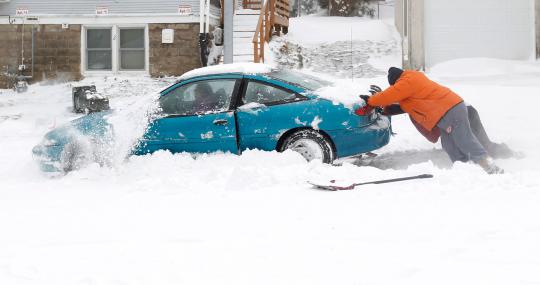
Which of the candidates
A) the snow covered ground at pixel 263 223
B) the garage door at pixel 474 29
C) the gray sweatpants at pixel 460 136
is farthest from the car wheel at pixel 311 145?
the garage door at pixel 474 29

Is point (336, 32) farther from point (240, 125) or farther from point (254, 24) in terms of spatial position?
point (240, 125)

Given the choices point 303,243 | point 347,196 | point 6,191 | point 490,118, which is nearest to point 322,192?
point 347,196

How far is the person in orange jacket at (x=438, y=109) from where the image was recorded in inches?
293

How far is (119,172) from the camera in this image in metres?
7.65

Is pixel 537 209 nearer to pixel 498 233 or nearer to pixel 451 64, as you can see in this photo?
pixel 498 233

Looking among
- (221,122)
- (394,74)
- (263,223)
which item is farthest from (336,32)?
(263,223)

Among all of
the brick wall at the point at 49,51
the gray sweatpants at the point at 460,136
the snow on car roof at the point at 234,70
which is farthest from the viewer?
the brick wall at the point at 49,51

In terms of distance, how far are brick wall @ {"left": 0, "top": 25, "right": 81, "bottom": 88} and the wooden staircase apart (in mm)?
4551

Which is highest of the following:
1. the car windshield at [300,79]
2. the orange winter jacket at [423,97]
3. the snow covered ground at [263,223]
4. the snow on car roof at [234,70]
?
Result: the snow on car roof at [234,70]

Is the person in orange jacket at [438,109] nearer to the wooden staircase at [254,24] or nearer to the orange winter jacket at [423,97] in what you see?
the orange winter jacket at [423,97]

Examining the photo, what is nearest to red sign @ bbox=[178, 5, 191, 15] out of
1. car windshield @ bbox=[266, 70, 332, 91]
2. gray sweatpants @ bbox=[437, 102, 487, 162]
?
car windshield @ bbox=[266, 70, 332, 91]

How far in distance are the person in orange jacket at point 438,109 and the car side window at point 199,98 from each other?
66.1 inches

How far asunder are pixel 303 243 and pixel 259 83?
3580 mm

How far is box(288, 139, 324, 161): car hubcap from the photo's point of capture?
299 inches
